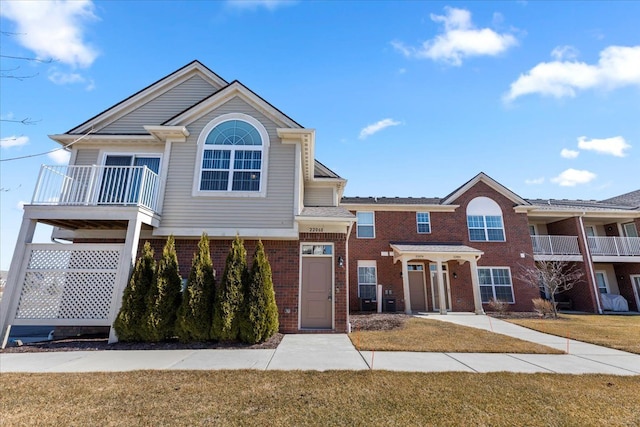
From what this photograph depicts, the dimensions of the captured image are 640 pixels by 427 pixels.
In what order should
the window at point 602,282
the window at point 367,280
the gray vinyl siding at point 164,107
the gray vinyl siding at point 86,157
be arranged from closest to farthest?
the gray vinyl siding at point 86,157
the gray vinyl siding at point 164,107
the window at point 367,280
the window at point 602,282

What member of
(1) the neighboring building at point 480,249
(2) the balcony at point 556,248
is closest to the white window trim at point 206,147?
(1) the neighboring building at point 480,249

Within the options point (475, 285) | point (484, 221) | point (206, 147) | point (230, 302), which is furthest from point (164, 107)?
point (484, 221)

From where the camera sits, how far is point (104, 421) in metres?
3.37

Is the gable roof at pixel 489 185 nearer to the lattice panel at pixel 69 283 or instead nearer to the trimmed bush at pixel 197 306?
the trimmed bush at pixel 197 306

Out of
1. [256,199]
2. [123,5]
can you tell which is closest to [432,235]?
[256,199]

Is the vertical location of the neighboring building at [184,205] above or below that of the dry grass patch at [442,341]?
above

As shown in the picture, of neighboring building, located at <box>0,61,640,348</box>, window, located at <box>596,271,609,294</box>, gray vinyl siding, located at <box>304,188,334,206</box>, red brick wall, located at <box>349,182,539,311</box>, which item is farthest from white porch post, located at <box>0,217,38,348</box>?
window, located at <box>596,271,609,294</box>

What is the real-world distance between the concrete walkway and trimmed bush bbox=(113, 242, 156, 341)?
671 mm

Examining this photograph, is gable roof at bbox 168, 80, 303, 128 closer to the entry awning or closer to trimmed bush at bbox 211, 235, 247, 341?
trimmed bush at bbox 211, 235, 247, 341

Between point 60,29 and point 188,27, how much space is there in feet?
13.3

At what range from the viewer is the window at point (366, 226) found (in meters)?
17.6

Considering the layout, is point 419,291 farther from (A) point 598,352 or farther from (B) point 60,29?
(B) point 60,29

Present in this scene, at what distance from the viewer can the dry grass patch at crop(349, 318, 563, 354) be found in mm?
7148

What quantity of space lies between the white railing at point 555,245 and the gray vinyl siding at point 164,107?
67.4 ft
